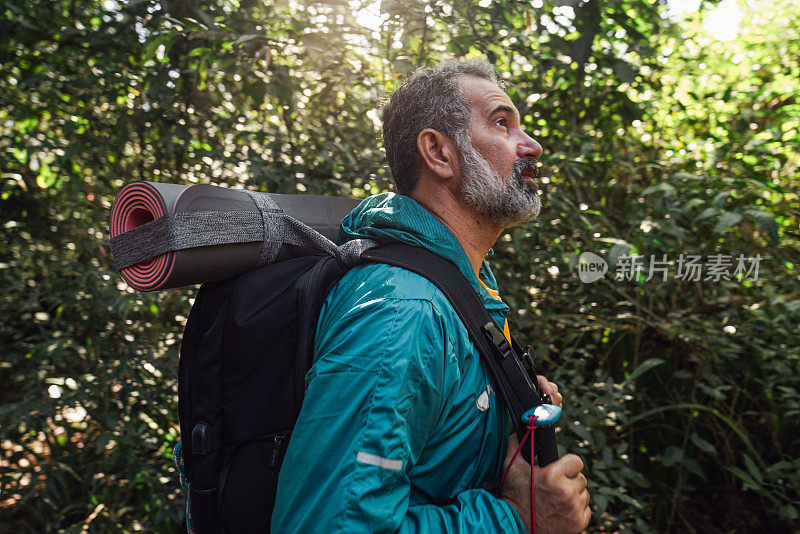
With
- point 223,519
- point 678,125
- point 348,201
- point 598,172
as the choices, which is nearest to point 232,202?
point 348,201

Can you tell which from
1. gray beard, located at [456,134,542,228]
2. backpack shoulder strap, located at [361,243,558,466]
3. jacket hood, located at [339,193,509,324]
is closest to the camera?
backpack shoulder strap, located at [361,243,558,466]

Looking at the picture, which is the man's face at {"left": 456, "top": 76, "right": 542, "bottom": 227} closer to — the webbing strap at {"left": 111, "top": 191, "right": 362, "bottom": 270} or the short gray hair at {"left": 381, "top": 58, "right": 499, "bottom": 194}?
the short gray hair at {"left": 381, "top": 58, "right": 499, "bottom": 194}

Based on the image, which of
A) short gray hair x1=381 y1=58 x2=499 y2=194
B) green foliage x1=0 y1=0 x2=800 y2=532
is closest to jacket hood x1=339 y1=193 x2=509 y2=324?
short gray hair x1=381 y1=58 x2=499 y2=194

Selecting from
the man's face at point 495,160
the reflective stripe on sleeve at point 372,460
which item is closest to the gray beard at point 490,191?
the man's face at point 495,160

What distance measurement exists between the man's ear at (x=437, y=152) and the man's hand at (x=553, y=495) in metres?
0.82

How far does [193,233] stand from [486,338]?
0.70 meters

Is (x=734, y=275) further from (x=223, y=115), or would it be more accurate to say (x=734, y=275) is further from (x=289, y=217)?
(x=223, y=115)

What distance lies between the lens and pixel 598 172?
3.25 meters

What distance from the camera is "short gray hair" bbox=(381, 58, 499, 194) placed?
1.59 meters

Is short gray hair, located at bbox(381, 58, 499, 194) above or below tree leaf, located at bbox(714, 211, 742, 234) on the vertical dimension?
above

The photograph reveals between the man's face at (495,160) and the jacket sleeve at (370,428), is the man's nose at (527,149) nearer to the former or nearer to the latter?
the man's face at (495,160)

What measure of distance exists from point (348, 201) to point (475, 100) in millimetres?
523

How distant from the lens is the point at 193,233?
1.10 metres

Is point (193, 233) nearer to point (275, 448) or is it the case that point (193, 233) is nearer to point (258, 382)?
point (258, 382)
